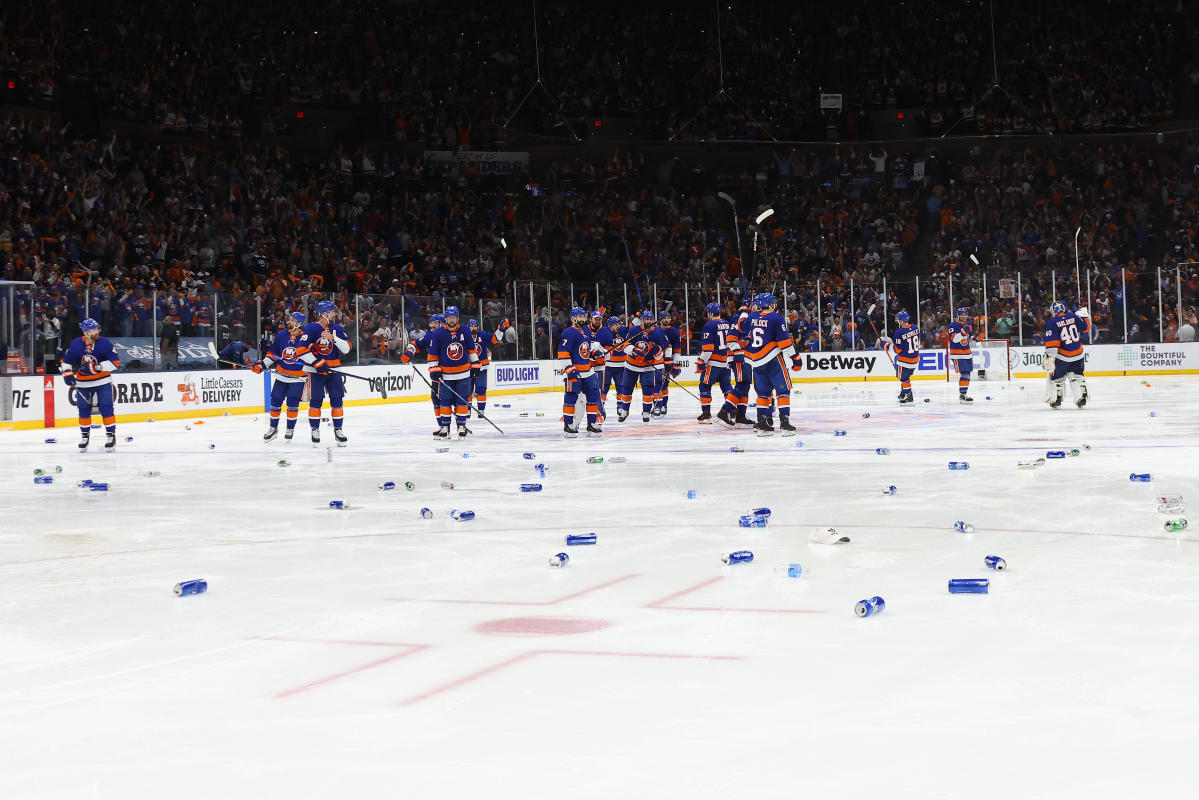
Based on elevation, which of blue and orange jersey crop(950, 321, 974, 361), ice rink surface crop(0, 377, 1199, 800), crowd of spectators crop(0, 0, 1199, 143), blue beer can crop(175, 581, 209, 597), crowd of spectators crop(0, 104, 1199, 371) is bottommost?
ice rink surface crop(0, 377, 1199, 800)

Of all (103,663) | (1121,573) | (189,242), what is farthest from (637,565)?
(189,242)

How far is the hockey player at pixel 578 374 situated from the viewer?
16859 mm

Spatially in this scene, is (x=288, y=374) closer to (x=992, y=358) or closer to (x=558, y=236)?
(x=992, y=358)

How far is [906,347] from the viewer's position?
23.3m

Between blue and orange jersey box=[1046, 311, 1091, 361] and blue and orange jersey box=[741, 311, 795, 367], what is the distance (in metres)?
5.70

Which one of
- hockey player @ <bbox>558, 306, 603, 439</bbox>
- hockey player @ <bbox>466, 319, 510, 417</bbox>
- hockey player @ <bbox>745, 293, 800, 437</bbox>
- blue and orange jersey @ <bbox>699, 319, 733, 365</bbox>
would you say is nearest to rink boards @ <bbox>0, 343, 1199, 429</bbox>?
hockey player @ <bbox>466, 319, 510, 417</bbox>

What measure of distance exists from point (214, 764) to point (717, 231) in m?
36.2

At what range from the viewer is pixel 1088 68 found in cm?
3959

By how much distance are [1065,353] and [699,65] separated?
2403cm

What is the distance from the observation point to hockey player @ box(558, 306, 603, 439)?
1686 centimetres

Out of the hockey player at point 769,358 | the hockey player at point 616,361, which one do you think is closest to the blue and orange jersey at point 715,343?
the hockey player at point 616,361

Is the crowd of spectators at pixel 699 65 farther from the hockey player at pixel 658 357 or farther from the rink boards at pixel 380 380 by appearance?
the hockey player at pixel 658 357

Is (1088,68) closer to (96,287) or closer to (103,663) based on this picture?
(96,287)

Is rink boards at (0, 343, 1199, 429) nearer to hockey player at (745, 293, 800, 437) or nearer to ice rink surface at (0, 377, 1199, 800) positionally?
hockey player at (745, 293, 800, 437)
